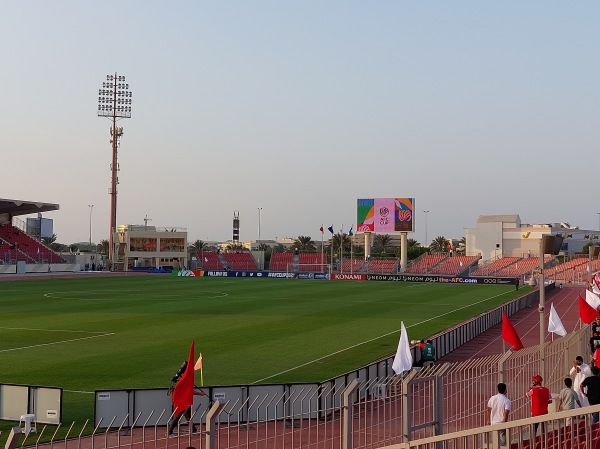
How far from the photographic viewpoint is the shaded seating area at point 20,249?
90.1 metres

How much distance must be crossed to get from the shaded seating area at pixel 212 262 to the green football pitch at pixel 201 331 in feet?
163

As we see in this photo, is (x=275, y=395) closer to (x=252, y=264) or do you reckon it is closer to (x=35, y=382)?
(x=35, y=382)

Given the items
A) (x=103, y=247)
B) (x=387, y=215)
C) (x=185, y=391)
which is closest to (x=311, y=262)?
(x=387, y=215)

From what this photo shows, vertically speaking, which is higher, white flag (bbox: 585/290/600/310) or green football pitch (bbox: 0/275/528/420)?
white flag (bbox: 585/290/600/310)

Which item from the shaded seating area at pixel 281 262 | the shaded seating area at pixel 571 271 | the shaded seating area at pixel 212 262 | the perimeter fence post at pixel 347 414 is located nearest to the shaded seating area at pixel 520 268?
the shaded seating area at pixel 571 271

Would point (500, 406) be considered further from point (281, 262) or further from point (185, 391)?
point (281, 262)

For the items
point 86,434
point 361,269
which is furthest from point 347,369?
point 361,269

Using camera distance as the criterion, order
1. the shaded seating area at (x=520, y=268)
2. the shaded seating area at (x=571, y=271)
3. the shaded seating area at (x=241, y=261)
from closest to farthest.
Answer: the shaded seating area at (x=571, y=271)
the shaded seating area at (x=520, y=268)
the shaded seating area at (x=241, y=261)

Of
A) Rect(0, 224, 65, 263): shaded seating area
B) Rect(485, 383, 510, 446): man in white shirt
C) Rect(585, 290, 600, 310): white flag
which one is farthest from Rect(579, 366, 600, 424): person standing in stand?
Rect(0, 224, 65, 263): shaded seating area

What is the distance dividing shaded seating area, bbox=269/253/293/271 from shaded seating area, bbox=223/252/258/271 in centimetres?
269

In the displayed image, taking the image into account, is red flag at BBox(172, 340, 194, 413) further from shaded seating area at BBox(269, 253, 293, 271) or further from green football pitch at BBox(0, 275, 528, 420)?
shaded seating area at BBox(269, 253, 293, 271)

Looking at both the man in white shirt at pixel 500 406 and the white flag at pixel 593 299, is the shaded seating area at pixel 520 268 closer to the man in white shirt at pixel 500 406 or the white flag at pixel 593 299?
the white flag at pixel 593 299

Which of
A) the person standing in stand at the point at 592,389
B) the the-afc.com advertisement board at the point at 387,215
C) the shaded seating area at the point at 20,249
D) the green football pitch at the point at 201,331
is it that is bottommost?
the green football pitch at the point at 201,331

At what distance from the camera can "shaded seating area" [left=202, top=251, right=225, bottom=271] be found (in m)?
116
